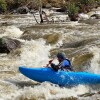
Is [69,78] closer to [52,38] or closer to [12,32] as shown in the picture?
[52,38]

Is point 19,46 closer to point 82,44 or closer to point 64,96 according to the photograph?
point 82,44

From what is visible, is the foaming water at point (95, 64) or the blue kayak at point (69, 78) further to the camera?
the foaming water at point (95, 64)

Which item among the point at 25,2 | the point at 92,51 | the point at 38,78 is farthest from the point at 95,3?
the point at 38,78

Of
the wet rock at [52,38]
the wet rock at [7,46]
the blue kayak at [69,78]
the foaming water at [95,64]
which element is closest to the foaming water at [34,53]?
the wet rock at [52,38]

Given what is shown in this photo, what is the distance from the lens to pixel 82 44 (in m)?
14.6

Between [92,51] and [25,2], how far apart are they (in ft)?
78.8

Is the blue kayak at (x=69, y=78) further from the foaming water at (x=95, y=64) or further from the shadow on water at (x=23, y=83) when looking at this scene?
the foaming water at (x=95, y=64)

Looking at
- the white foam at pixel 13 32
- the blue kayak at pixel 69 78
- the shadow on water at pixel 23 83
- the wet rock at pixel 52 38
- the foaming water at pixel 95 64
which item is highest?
the blue kayak at pixel 69 78

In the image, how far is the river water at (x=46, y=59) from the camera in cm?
927

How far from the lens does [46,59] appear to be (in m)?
13.2

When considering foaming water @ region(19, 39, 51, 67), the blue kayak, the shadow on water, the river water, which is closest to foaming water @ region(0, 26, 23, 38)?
the river water

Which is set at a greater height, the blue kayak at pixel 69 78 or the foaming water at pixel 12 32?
the blue kayak at pixel 69 78

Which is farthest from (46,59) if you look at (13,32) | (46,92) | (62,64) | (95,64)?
(13,32)

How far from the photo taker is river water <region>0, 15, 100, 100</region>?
365 inches
